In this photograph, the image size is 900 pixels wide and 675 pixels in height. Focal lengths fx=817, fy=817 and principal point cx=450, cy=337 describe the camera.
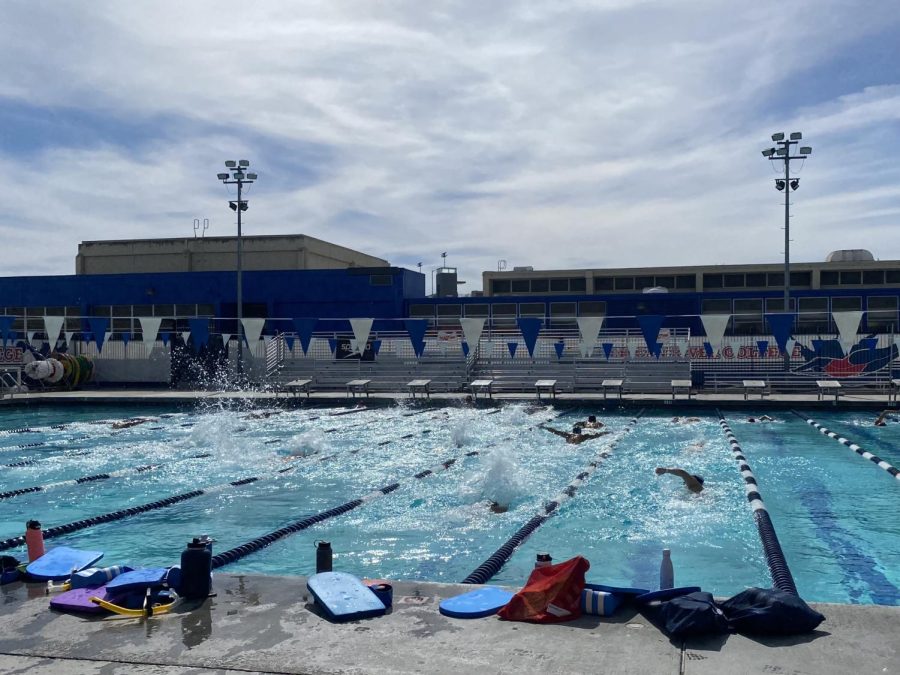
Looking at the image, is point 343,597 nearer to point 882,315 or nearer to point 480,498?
point 480,498

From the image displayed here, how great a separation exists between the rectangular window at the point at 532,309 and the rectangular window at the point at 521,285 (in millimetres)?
14707

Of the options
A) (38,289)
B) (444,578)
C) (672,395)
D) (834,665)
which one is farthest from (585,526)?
(38,289)

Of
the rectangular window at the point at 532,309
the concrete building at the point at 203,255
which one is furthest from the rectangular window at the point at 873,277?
the concrete building at the point at 203,255

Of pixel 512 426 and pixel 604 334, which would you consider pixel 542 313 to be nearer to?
pixel 604 334

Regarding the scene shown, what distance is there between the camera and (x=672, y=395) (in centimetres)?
1972

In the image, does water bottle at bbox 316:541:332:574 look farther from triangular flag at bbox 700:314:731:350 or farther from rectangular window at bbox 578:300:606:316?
rectangular window at bbox 578:300:606:316

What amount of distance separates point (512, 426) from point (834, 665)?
Answer: 12.4m

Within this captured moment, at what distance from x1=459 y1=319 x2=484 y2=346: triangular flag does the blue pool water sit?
5894 millimetres

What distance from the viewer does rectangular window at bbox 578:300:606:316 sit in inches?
1171

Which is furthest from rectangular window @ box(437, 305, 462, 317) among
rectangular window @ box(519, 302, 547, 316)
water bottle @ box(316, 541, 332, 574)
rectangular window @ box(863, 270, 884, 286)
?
water bottle @ box(316, 541, 332, 574)

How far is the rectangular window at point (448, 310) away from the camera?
1153 inches

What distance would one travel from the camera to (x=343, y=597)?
14.5ft

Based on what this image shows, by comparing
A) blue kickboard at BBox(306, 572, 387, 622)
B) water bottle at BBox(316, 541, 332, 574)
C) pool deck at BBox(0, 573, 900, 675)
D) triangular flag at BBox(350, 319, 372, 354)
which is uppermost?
triangular flag at BBox(350, 319, 372, 354)

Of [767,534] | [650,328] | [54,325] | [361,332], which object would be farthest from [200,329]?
[767,534]
